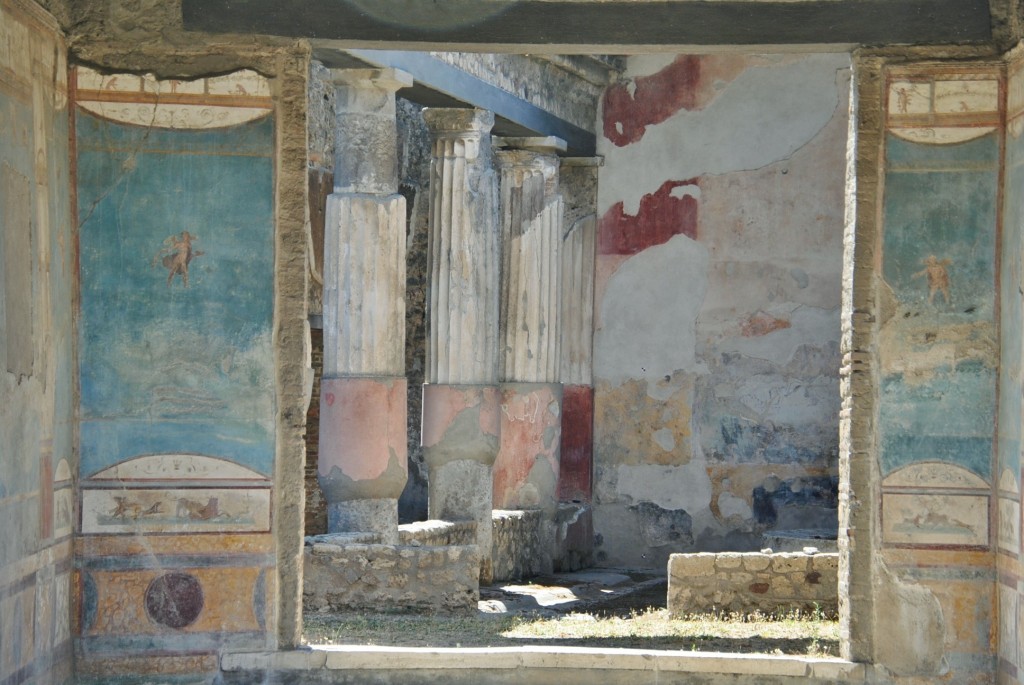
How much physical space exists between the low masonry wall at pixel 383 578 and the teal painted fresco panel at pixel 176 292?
Result: 8.50 ft

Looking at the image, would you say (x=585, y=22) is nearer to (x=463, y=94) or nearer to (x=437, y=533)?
(x=463, y=94)

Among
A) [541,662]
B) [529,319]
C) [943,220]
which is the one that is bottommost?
[541,662]

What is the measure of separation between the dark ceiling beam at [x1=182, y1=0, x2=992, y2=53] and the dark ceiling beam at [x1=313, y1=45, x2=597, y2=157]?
2451mm

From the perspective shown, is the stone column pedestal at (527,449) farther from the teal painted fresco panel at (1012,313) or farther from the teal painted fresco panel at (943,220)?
the teal painted fresco panel at (1012,313)

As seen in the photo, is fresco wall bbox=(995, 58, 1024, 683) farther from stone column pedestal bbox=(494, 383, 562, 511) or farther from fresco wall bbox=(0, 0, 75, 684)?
stone column pedestal bbox=(494, 383, 562, 511)

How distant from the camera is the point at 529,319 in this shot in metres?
13.3

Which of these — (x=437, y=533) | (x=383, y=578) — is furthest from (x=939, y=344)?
(x=437, y=533)

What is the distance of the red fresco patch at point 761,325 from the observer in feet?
45.3

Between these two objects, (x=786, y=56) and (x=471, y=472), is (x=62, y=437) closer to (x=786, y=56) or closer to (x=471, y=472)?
(x=471, y=472)

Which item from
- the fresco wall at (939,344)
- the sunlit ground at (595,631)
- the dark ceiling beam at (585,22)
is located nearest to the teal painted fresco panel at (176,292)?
the dark ceiling beam at (585,22)

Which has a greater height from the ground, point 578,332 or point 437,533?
point 578,332

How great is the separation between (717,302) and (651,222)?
890 millimetres

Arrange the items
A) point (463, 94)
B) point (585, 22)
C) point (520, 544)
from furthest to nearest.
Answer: point (520, 544) < point (463, 94) < point (585, 22)

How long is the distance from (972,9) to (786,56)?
24.2 feet
